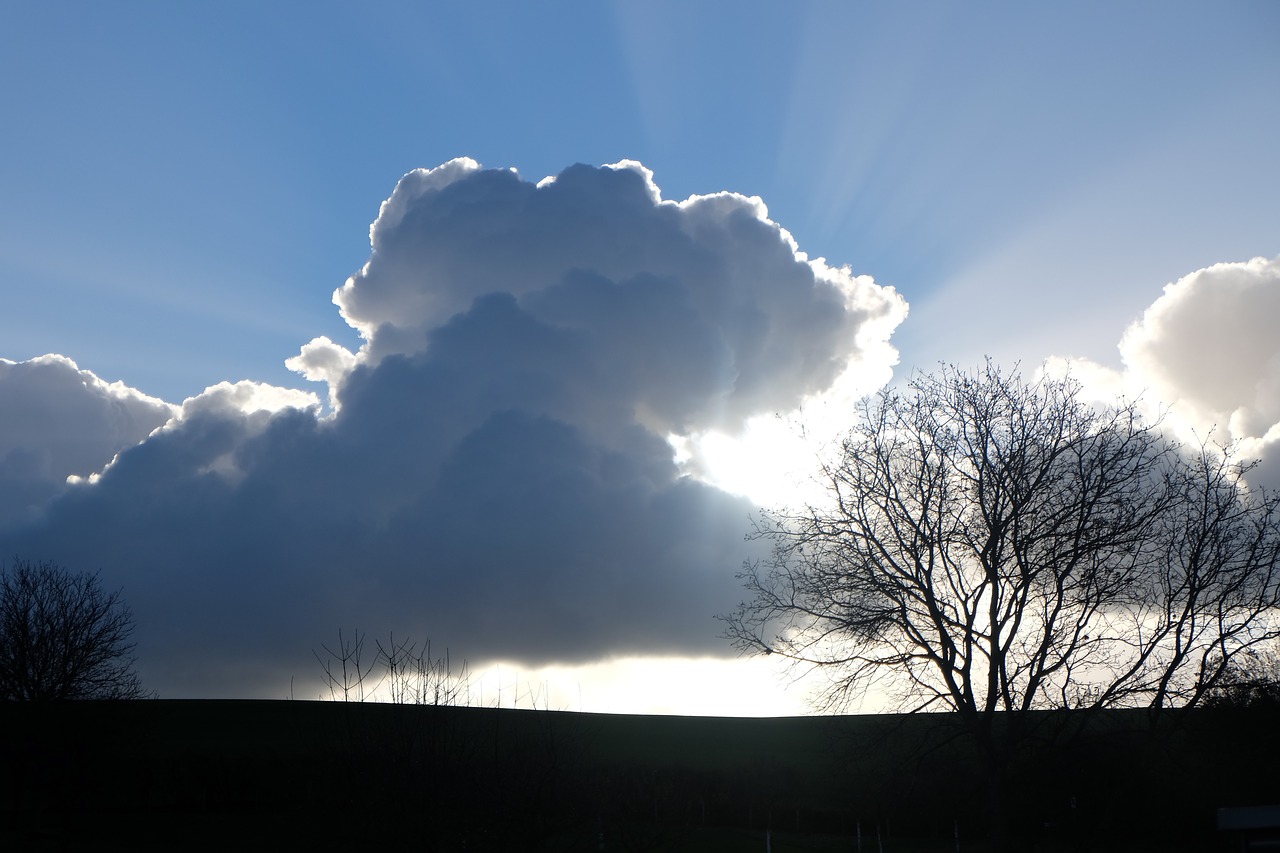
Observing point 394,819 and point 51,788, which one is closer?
point 394,819

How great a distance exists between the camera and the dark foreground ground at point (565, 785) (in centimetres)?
1249

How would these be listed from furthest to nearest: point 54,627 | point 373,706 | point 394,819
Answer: point 54,627
point 373,706
point 394,819

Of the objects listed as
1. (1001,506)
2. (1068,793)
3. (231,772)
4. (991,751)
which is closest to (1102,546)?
(1001,506)

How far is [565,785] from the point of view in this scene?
13.2 m

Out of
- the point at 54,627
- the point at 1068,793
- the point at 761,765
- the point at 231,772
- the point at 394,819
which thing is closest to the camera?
the point at 394,819

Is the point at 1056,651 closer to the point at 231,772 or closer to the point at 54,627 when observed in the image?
the point at 54,627

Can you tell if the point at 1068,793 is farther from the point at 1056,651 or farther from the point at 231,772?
the point at 231,772

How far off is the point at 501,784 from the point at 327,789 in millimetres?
2759

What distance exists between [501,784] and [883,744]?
8.58 m

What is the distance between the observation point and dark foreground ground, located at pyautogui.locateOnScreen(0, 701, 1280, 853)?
12492 mm

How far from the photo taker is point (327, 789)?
13.3 metres

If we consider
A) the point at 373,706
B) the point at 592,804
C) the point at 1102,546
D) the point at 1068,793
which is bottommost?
the point at 1068,793

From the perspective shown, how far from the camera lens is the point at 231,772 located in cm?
4728

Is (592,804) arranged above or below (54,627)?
below
